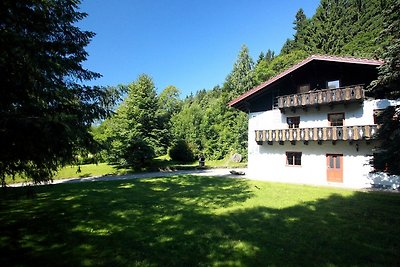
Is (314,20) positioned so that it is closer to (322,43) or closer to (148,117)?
(322,43)

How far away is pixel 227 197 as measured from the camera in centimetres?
1498

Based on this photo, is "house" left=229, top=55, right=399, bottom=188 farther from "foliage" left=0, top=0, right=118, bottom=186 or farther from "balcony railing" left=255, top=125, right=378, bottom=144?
"foliage" left=0, top=0, right=118, bottom=186

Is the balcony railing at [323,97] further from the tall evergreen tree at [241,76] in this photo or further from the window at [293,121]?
the tall evergreen tree at [241,76]

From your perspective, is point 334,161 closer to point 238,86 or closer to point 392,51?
point 392,51

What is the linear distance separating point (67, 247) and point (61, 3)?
25.0ft


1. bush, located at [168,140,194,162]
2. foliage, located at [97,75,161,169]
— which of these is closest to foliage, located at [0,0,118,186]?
foliage, located at [97,75,161,169]

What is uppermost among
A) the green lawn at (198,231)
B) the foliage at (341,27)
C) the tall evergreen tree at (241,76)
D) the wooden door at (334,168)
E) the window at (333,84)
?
the foliage at (341,27)

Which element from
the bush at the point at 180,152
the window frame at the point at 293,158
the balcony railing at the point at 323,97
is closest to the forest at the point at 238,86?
the bush at the point at 180,152

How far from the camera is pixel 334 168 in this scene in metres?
22.1

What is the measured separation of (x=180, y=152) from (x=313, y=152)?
21325 mm

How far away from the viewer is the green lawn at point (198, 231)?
677 centimetres

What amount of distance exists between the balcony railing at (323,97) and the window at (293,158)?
4.56 meters

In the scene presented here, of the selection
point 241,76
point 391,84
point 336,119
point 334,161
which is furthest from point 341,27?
point 391,84

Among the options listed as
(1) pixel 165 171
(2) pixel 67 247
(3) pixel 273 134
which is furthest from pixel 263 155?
(2) pixel 67 247
